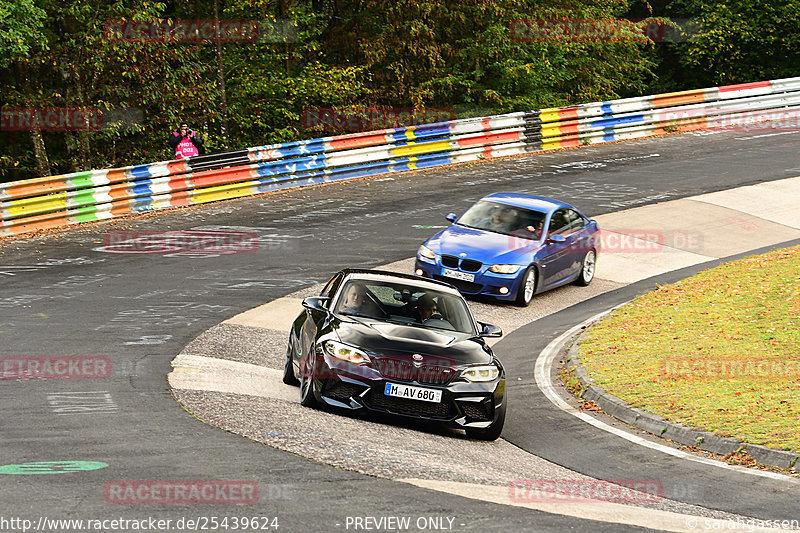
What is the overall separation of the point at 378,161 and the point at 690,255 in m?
10.2

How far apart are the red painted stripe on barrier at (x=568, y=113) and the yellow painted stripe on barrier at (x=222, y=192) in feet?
36.6

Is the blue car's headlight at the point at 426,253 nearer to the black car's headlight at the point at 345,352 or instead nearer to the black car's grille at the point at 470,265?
the black car's grille at the point at 470,265

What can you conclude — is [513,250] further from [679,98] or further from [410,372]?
[679,98]

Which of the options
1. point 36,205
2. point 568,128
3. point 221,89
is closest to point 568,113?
point 568,128

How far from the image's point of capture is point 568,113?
3272 centimetres

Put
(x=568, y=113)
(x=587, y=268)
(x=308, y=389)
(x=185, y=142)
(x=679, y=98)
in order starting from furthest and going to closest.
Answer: (x=679, y=98)
(x=568, y=113)
(x=185, y=142)
(x=587, y=268)
(x=308, y=389)

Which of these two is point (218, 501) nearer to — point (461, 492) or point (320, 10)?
point (461, 492)

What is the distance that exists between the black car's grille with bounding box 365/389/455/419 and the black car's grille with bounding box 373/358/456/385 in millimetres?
165

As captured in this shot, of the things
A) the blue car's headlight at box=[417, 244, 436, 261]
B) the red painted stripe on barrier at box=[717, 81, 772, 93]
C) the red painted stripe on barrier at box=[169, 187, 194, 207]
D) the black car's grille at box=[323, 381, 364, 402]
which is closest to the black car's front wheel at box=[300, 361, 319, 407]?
the black car's grille at box=[323, 381, 364, 402]

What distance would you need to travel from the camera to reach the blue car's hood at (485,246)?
57.2 ft

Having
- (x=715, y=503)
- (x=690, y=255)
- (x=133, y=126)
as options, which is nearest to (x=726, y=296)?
(x=690, y=255)

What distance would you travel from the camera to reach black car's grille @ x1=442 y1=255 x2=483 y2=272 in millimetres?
17312

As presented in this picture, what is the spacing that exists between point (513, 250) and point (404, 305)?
21.2 feet

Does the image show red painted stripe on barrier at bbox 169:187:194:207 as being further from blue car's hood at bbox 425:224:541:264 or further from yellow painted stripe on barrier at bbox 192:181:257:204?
blue car's hood at bbox 425:224:541:264
